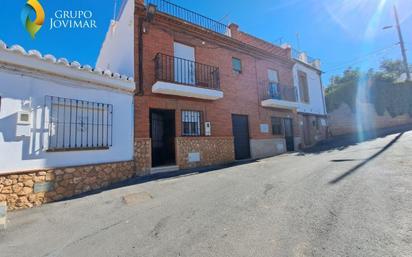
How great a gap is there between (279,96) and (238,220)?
39.1 ft

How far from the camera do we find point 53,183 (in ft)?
18.4

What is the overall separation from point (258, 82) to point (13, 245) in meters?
12.5

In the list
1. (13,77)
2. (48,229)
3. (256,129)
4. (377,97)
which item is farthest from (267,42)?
(48,229)

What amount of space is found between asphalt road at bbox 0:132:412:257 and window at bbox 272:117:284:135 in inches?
300

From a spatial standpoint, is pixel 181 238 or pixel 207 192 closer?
pixel 181 238

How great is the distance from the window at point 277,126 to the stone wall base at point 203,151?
13.2 feet

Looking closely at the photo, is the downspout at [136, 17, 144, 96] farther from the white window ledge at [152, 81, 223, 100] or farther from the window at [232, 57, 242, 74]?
the window at [232, 57, 242, 74]

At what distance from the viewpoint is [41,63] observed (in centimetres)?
569

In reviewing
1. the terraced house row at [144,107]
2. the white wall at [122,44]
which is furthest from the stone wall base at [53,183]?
the white wall at [122,44]

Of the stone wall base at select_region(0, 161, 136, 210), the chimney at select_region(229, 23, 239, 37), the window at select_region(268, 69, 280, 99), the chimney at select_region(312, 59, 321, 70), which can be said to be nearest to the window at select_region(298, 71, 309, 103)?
the chimney at select_region(312, 59, 321, 70)

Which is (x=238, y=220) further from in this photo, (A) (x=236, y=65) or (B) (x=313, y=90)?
(B) (x=313, y=90)

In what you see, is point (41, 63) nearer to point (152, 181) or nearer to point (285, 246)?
point (152, 181)

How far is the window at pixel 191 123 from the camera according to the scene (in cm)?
947

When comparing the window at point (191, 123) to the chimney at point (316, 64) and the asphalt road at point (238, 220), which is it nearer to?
the asphalt road at point (238, 220)
